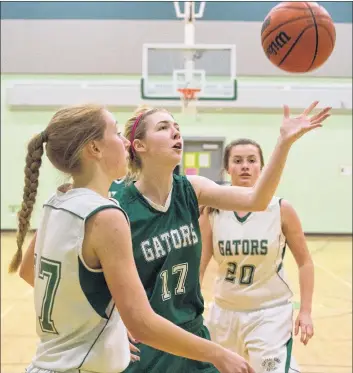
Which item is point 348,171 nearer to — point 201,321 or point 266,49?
point 266,49

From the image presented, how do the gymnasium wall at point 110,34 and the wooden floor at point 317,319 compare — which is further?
the gymnasium wall at point 110,34

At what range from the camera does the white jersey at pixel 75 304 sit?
4.59ft

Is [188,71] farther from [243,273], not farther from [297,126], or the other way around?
[297,126]

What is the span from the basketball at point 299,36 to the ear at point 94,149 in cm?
160

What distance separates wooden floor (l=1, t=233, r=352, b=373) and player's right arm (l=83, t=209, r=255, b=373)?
9.46ft

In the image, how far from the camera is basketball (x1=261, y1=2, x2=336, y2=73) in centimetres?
277

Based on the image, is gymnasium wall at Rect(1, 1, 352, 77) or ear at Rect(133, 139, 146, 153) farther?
gymnasium wall at Rect(1, 1, 352, 77)

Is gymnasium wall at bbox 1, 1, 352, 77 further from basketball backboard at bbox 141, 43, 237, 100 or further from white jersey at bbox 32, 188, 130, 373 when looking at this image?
white jersey at bbox 32, 188, 130, 373

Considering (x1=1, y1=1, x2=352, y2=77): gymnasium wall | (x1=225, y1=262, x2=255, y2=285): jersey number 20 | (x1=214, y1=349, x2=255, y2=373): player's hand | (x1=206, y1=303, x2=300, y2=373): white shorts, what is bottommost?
(x1=206, y1=303, x2=300, y2=373): white shorts

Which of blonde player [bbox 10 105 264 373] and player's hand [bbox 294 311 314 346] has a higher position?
blonde player [bbox 10 105 264 373]

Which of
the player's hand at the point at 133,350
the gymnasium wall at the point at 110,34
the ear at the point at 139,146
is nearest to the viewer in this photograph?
the player's hand at the point at 133,350

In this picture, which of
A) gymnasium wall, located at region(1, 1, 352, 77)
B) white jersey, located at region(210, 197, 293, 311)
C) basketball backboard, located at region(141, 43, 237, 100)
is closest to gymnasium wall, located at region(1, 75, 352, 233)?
gymnasium wall, located at region(1, 1, 352, 77)

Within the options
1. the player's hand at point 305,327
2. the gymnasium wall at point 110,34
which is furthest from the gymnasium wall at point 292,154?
the player's hand at point 305,327

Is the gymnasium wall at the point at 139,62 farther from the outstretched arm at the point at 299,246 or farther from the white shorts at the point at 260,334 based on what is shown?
the white shorts at the point at 260,334
